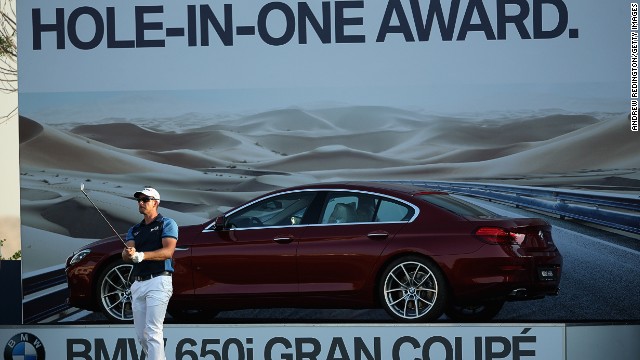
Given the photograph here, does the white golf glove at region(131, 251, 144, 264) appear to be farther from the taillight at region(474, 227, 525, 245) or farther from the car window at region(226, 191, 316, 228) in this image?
the taillight at region(474, 227, 525, 245)

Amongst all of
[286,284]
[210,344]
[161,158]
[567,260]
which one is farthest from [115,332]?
[567,260]

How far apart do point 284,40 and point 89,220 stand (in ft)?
7.80

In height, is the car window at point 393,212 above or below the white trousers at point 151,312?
above

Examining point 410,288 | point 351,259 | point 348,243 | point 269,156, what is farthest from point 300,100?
point 410,288

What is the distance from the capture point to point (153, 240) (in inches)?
318

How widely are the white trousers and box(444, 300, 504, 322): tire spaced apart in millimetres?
2472

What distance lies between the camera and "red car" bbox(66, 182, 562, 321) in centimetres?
877

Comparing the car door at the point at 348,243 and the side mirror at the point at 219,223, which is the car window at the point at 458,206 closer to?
the car door at the point at 348,243

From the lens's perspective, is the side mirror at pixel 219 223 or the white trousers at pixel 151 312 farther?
the side mirror at pixel 219 223

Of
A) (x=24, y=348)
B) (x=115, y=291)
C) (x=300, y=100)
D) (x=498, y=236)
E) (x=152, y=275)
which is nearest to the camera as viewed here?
(x=152, y=275)

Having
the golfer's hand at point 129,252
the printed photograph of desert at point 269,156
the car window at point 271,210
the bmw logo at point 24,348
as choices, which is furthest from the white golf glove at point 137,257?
the printed photograph of desert at point 269,156

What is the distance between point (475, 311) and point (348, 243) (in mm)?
1271

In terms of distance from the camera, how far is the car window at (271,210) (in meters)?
9.39

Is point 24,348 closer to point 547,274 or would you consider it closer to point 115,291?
point 115,291
